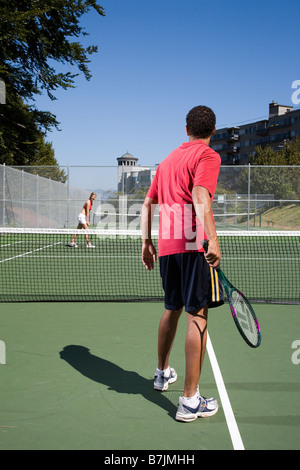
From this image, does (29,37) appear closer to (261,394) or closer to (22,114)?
(22,114)

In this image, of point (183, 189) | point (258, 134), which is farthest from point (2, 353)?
point (258, 134)

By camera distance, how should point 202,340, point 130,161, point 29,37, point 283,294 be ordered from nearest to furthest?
point 202,340, point 283,294, point 29,37, point 130,161

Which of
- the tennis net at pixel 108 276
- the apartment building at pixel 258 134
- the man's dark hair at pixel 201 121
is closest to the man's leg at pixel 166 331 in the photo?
the man's dark hair at pixel 201 121

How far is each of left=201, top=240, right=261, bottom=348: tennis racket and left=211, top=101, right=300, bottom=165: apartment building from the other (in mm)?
75618

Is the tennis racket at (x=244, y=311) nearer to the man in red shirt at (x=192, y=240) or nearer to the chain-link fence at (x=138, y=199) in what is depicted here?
the man in red shirt at (x=192, y=240)

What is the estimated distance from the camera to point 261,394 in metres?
3.10

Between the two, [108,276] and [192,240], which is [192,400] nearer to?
[192,240]

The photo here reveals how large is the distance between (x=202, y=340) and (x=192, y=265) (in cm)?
43

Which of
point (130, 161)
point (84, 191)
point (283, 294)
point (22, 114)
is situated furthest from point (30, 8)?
point (130, 161)

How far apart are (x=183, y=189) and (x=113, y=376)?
1.47 m

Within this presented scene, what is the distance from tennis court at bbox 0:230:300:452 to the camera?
2.51 metres

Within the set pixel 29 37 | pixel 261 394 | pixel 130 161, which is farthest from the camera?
pixel 130 161

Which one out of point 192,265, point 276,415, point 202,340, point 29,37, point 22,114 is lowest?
point 276,415

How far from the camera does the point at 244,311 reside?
3.20 metres
